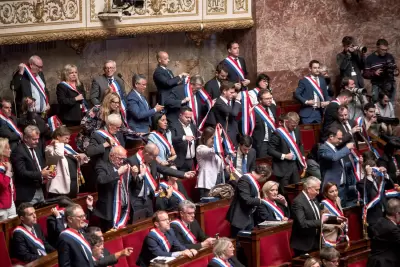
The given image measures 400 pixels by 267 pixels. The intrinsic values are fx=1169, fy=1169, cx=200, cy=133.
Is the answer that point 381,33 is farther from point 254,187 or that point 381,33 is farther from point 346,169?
point 254,187

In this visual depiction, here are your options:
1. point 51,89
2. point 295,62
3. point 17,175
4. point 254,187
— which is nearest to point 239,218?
point 254,187

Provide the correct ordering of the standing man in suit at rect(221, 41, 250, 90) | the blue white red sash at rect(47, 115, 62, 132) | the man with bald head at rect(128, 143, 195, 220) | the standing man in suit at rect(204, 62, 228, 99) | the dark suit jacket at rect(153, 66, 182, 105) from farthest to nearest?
1. the standing man in suit at rect(221, 41, 250, 90)
2. the standing man in suit at rect(204, 62, 228, 99)
3. the dark suit jacket at rect(153, 66, 182, 105)
4. the blue white red sash at rect(47, 115, 62, 132)
5. the man with bald head at rect(128, 143, 195, 220)

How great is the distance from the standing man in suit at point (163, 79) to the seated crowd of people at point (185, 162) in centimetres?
1

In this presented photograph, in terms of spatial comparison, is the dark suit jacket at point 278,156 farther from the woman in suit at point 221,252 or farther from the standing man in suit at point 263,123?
the woman in suit at point 221,252

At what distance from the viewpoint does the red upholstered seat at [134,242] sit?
9.04m

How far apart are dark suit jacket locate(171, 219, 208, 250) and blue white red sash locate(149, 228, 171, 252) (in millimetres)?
253

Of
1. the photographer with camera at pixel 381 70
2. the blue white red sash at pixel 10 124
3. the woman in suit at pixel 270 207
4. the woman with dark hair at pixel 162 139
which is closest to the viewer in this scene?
the woman in suit at pixel 270 207

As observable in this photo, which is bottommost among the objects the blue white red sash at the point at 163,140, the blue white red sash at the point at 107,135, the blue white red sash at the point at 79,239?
the blue white red sash at the point at 79,239

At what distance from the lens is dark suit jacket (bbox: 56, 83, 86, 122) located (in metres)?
11.0

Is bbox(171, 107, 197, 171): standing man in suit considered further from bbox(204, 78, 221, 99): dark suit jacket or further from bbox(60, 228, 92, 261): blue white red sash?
bbox(60, 228, 92, 261): blue white red sash

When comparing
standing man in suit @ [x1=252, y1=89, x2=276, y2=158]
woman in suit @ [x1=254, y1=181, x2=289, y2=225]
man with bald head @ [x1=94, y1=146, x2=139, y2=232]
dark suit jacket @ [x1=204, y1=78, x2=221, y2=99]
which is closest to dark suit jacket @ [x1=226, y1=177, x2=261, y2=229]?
woman in suit @ [x1=254, y1=181, x2=289, y2=225]

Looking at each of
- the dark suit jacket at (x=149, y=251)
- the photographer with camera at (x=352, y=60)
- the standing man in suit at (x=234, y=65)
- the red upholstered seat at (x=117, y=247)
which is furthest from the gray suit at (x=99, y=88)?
the photographer with camera at (x=352, y=60)

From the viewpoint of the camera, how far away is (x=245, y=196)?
32.1ft

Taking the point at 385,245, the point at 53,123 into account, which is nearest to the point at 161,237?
the point at 385,245
